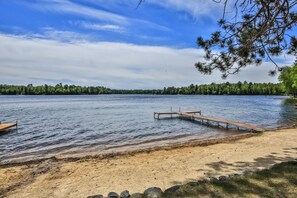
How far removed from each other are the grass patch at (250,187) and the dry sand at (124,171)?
4.97 feet

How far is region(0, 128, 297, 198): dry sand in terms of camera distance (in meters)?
6.95

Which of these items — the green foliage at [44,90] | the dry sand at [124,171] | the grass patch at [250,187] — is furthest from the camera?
the green foliage at [44,90]

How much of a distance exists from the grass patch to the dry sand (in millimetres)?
1515

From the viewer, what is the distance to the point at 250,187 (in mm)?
5172

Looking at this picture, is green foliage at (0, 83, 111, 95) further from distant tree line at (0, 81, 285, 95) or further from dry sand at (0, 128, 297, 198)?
dry sand at (0, 128, 297, 198)

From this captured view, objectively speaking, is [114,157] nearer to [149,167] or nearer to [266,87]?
[149,167]

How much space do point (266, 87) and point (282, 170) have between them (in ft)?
504

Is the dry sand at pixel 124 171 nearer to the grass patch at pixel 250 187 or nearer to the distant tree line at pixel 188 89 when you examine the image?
the grass patch at pixel 250 187

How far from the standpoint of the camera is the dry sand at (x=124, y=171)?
6945 mm

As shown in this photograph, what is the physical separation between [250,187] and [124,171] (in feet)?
15.4

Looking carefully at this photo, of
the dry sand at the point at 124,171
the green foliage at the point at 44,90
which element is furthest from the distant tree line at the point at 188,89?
the dry sand at the point at 124,171

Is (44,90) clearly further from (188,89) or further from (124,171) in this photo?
(124,171)

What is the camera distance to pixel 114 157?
11.4 metres

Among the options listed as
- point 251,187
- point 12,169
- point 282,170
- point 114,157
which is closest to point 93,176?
point 114,157
